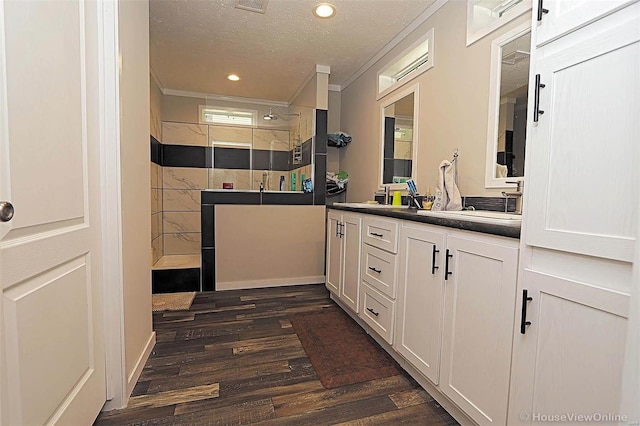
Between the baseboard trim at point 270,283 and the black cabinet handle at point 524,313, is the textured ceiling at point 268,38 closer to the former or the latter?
the black cabinet handle at point 524,313

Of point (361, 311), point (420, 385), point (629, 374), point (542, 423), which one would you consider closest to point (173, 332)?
point (361, 311)

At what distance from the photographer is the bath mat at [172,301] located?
2783mm

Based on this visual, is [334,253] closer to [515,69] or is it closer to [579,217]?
[515,69]

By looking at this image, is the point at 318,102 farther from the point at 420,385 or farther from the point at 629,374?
the point at 629,374

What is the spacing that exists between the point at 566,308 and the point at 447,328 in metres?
0.56

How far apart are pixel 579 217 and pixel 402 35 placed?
245 centimetres

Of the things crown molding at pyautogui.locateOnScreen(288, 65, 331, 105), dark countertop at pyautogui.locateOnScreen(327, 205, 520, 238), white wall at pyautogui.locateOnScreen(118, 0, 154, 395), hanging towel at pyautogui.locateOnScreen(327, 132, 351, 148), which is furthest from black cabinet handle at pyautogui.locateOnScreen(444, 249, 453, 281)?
crown molding at pyautogui.locateOnScreen(288, 65, 331, 105)

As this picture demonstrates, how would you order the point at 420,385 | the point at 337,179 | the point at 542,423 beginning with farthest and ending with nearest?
the point at 337,179 → the point at 420,385 → the point at 542,423

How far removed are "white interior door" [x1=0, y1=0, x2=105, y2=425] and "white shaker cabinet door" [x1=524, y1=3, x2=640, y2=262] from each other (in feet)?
5.06

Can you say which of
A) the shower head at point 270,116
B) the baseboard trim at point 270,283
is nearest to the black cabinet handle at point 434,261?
the baseboard trim at point 270,283

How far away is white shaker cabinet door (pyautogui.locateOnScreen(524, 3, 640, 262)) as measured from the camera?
0.82 meters

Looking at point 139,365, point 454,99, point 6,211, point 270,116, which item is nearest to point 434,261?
point 454,99

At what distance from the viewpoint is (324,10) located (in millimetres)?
2453

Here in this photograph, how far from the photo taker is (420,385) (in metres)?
1.71
